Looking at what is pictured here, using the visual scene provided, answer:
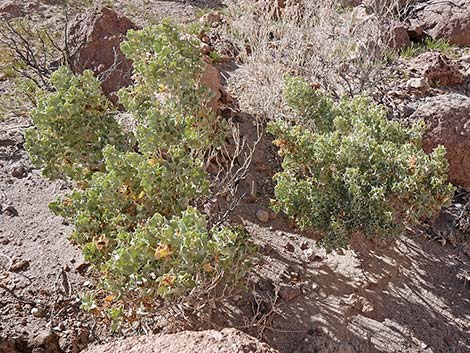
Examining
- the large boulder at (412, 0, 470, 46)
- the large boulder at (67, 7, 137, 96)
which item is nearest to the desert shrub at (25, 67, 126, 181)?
the large boulder at (67, 7, 137, 96)

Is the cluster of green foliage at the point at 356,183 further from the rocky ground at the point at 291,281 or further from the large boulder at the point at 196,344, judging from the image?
the large boulder at the point at 196,344

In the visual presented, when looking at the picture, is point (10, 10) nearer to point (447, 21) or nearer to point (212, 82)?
point (212, 82)

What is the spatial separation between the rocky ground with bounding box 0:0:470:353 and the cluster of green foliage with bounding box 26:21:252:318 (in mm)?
304

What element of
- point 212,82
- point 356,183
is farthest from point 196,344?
point 212,82

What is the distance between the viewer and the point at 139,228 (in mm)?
2318

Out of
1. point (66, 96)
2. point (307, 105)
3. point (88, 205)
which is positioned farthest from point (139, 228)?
point (307, 105)

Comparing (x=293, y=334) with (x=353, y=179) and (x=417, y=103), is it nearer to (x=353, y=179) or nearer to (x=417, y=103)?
(x=353, y=179)

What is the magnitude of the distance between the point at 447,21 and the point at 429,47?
52 cm

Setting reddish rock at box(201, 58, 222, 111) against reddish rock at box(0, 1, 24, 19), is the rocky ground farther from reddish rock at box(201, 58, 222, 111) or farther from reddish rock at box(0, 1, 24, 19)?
reddish rock at box(0, 1, 24, 19)

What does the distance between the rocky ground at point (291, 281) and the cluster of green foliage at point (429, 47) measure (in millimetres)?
1597

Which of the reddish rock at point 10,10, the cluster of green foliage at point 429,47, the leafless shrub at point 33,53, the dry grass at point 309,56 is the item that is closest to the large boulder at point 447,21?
the cluster of green foliage at point 429,47

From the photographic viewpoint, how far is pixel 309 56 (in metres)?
5.12

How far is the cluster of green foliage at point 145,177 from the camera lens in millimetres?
2270

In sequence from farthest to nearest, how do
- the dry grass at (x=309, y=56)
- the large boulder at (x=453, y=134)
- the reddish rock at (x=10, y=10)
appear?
1. the reddish rock at (x=10, y=10)
2. the dry grass at (x=309, y=56)
3. the large boulder at (x=453, y=134)
